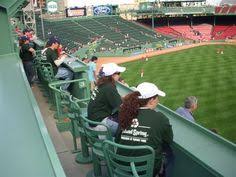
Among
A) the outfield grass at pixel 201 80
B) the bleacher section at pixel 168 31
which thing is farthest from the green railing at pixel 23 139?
the bleacher section at pixel 168 31

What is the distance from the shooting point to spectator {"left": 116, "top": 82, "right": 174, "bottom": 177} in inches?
145

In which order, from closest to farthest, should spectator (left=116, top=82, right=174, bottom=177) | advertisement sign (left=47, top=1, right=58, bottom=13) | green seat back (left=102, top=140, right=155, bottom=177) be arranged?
green seat back (left=102, top=140, right=155, bottom=177) → spectator (left=116, top=82, right=174, bottom=177) → advertisement sign (left=47, top=1, right=58, bottom=13)

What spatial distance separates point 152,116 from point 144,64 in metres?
31.1

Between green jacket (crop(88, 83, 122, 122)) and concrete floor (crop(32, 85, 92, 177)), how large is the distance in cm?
80

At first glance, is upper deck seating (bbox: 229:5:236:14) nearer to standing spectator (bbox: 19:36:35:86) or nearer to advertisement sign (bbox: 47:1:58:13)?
advertisement sign (bbox: 47:1:58:13)

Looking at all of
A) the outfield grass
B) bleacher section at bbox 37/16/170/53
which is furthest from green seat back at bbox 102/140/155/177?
bleacher section at bbox 37/16/170/53

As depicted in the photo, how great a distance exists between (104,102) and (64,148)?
4.98 feet

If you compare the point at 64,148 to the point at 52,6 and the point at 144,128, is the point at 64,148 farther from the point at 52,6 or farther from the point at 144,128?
the point at 52,6

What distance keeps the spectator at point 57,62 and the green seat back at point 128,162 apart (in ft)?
13.1

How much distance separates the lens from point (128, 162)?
3467mm

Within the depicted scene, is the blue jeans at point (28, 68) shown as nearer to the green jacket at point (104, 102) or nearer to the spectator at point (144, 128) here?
the green jacket at point (104, 102)

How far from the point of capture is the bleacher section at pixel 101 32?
146 feet

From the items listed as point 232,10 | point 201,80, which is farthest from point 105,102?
point 232,10

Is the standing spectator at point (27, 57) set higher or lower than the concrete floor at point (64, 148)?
higher
